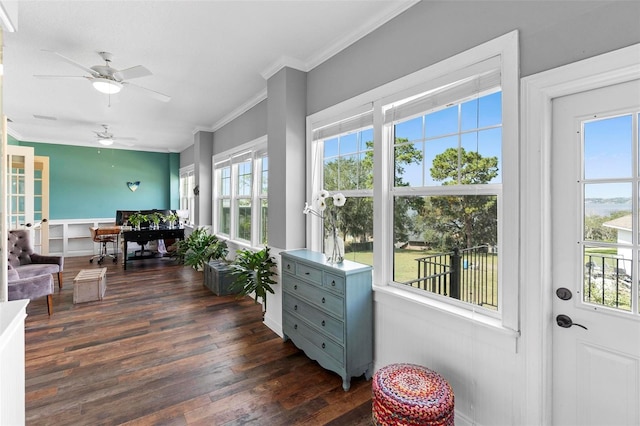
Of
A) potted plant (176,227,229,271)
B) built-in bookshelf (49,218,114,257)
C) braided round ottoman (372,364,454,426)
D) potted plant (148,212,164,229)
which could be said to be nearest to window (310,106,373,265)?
braided round ottoman (372,364,454,426)

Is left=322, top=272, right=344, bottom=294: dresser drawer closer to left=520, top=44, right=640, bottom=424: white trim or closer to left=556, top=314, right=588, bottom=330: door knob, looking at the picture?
left=520, top=44, right=640, bottom=424: white trim

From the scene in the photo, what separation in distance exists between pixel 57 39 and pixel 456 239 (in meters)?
3.72

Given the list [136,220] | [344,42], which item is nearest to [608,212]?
[344,42]

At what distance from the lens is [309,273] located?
2.65m

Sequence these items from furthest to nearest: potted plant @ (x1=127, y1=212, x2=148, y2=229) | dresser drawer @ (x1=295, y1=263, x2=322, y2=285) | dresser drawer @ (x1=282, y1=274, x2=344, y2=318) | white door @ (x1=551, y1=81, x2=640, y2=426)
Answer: potted plant @ (x1=127, y1=212, x2=148, y2=229) < dresser drawer @ (x1=295, y1=263, x2=322, y2=285) < dresser drawer @ (x1=282, y1=274, x2=344, y2=318) < white door @ (x1=551, y1=81, x2=640, y2=426)

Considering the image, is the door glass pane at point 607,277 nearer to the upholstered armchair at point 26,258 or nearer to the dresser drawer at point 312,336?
the dresser drawer at point 312,336

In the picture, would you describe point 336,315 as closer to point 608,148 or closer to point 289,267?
point 289,267

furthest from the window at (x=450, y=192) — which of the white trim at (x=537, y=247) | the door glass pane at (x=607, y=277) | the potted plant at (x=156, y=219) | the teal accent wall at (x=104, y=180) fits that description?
the teal accent wall at (x=104, y=180)

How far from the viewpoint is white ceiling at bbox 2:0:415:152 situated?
2.27 m

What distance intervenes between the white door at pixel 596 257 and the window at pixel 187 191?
23.8 ft

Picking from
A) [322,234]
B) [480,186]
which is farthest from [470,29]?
[322,234]

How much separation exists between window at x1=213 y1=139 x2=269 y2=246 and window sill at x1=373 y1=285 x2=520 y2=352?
242 centimetres

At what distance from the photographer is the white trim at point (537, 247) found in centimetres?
153

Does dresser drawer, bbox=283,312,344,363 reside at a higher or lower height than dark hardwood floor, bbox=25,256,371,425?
higher
